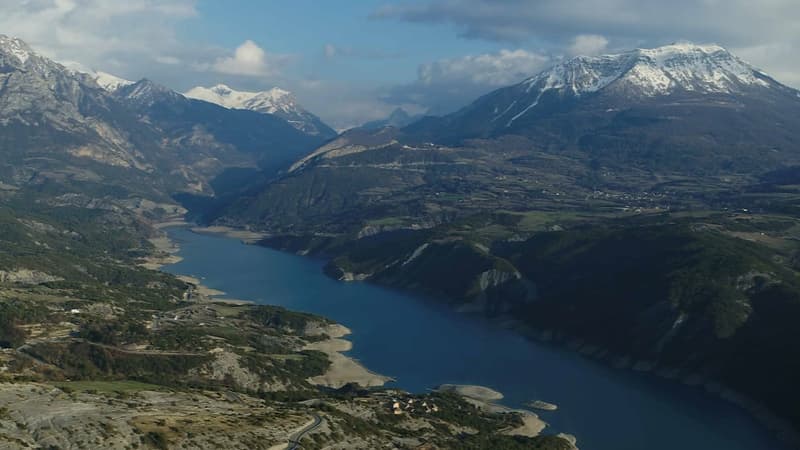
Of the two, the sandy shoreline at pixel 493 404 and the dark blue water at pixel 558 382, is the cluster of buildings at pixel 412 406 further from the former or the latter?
the dark blue water at pixel 558 382

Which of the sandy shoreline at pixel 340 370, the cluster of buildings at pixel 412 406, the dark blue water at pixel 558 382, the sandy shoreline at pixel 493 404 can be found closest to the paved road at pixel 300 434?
the cluster of buildings at pixel 412 406

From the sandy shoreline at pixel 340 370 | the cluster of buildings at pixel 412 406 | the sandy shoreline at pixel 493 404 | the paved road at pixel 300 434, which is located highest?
the paved road at pixel 300 434

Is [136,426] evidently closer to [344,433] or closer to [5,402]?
[5,402]

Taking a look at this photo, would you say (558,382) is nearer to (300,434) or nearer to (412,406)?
(412,406)

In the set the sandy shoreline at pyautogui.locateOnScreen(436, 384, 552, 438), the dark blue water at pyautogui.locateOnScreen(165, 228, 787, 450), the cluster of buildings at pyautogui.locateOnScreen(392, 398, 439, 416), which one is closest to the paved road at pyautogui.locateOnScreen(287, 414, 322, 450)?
the cluster of buildings at pyautogui.locateOnScreen(392, 398, 439, 416)

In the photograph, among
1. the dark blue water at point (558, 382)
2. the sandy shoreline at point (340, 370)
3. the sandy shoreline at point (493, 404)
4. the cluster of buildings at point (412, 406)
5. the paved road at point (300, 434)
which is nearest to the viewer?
the paved road at point (300, 434)

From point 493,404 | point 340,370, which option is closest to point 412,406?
point 493,404

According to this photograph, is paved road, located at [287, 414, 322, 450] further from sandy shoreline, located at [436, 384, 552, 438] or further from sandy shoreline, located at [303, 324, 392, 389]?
sandy shoreline, located at [303, 324, 392, 389]
